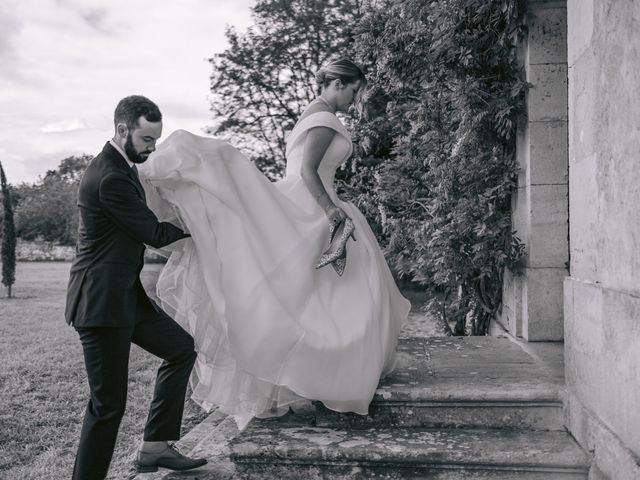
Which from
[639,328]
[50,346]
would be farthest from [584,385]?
[50,346]

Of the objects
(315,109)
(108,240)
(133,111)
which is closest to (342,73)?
(315,109)

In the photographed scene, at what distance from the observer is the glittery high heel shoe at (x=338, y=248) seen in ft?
11.0

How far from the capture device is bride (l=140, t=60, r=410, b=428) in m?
3.16

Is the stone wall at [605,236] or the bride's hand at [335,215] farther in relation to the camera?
the bride's hand at [335,215]

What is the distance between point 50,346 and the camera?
8.88 m

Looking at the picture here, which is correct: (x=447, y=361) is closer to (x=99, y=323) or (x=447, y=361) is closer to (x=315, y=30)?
(x=99, y=323)

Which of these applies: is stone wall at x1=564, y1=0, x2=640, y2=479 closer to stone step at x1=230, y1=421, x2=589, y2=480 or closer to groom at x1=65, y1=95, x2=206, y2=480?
stone step at x1=230, y1=421, x2=589, y2=480

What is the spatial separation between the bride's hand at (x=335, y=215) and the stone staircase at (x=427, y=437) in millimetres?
1039

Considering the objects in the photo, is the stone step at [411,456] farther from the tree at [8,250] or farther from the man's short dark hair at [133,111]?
the tree at [8,250]

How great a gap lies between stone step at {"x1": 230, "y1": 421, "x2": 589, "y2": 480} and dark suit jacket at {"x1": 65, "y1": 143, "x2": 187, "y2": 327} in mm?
1049

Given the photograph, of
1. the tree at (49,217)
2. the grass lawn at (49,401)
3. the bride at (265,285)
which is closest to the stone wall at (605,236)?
the bride at (265,285)

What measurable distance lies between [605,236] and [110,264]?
2.28 meters

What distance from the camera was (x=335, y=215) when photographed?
3480mm

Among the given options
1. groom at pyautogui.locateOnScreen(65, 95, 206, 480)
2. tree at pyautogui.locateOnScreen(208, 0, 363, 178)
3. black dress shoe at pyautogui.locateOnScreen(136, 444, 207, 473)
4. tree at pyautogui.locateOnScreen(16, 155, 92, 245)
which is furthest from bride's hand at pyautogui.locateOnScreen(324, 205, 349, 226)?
tree at pyautogui.locateOnScreen(16, 155, 92, 245)
